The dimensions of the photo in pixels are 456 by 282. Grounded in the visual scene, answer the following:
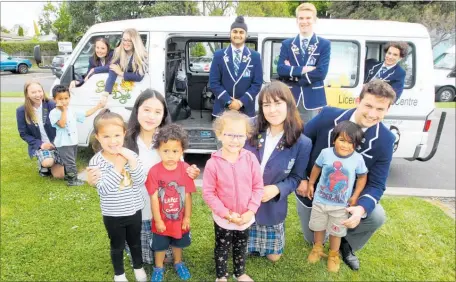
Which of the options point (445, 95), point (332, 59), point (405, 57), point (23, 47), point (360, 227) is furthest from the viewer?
point (23, 47)

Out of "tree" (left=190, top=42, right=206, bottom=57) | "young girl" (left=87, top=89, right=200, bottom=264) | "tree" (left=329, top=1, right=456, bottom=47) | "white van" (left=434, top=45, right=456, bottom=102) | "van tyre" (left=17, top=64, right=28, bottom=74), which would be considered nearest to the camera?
"young girl" (left=87, top=89, right=200, bottom=264)

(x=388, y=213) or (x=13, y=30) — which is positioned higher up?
(x=13, y=30)

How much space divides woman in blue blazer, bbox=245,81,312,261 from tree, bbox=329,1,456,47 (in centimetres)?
1801

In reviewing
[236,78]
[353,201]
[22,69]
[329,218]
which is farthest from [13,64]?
[353,201]

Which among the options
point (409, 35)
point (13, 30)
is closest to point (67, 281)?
point (409, 35)

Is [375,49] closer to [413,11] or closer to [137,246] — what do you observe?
[137,246]

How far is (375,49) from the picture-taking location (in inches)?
197

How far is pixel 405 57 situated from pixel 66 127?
186 inches

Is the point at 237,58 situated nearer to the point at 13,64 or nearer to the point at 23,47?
the point at 13,64

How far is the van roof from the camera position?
184 inches

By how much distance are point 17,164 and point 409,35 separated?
6.08 metres

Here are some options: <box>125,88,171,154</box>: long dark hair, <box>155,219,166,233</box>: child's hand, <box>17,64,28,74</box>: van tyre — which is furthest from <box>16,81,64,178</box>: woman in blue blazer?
<box>17,64,28,74</box>: van tyre

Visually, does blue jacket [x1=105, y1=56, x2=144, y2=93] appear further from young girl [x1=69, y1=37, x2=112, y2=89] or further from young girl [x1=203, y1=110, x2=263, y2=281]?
young girl [x1=203, y1=110, x2=263, y2=281]

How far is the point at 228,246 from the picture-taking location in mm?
2568
